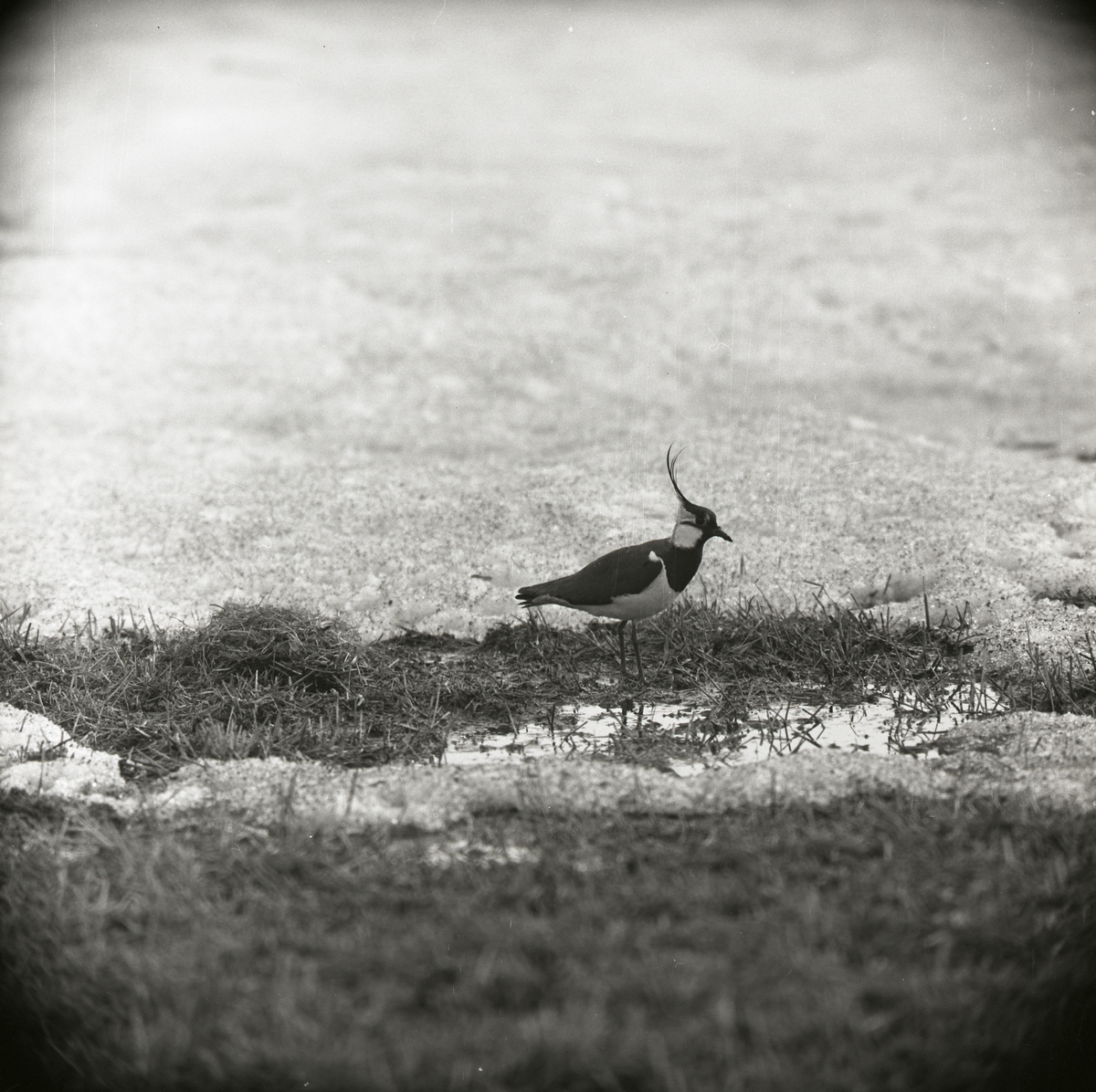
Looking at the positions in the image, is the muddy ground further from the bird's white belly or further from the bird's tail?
the bird's white belly

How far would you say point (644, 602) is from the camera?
12.8 feet

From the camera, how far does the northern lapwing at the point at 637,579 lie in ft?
12.8

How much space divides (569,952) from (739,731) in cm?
140

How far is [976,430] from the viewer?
21.5 ft

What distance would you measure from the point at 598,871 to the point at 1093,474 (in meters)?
3.95

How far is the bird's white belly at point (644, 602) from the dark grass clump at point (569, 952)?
1.12 meters

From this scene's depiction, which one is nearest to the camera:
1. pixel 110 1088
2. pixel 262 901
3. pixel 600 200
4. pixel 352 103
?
pixel 110 1088

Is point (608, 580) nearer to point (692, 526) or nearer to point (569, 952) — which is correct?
point (692, 526)

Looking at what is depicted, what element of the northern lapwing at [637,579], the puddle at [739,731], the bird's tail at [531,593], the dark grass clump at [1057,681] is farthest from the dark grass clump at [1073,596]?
the bird's tail at [531,593]

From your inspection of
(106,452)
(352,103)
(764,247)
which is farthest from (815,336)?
(352,103)

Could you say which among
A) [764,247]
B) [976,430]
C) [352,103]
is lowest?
[976,430]

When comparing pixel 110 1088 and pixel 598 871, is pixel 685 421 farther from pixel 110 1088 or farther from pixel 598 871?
pixel 110 1088

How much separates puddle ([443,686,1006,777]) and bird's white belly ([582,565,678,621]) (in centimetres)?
30

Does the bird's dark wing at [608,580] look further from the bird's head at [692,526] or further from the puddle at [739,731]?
the puddle at [739,731]
